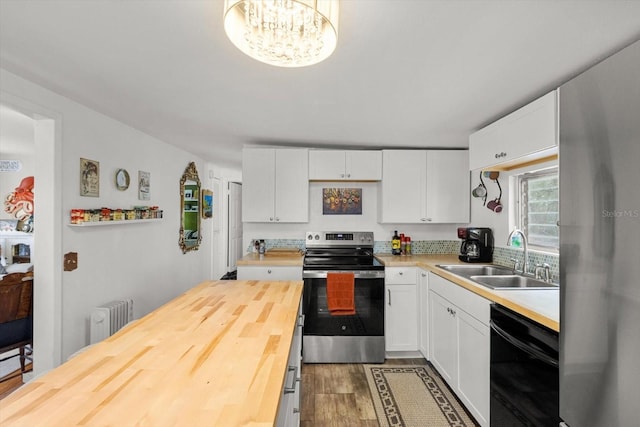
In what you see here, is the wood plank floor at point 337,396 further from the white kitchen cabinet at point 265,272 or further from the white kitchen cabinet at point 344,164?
the white kitchen cabinet at point 344,164

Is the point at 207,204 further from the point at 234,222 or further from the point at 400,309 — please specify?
the point at 400,309

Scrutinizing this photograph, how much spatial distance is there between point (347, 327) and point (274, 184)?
1.65 meters

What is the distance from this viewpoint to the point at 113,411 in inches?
28.4

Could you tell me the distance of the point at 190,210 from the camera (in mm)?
4289

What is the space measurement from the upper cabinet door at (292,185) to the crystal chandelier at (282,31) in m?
2.22

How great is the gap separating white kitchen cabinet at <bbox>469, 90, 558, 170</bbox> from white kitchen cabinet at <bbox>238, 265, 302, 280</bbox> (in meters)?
1.91

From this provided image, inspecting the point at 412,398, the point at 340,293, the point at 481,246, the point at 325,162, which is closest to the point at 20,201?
the point at 325,162

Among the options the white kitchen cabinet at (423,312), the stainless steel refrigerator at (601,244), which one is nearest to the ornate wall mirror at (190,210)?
the white kitchen cabinet at (423,312)

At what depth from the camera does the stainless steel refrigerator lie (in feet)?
2.61

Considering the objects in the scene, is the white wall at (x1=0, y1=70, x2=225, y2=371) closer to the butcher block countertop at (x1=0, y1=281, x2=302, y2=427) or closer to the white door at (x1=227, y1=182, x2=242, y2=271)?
the butcher block countertop at (x1=0, y1=281, x2=302, y2=427)

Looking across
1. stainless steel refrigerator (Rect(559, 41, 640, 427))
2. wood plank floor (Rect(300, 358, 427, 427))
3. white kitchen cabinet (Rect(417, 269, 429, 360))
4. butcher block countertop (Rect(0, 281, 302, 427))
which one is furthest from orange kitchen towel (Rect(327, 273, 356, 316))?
stainless steel refrigerator (Rect(559, 41, 640, 427))

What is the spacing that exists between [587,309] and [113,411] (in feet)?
4.56

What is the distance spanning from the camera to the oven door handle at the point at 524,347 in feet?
4.10

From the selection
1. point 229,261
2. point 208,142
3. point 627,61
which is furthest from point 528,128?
point 229,261
